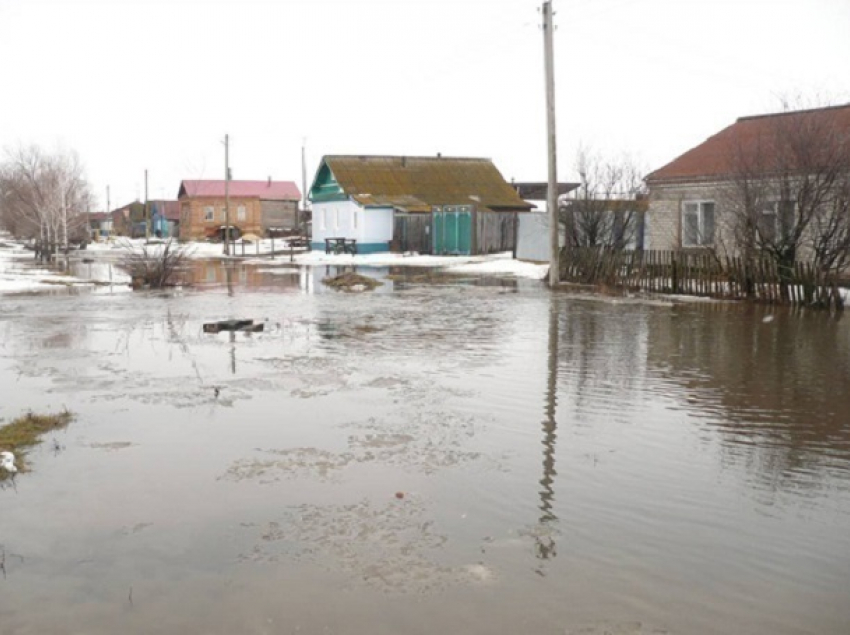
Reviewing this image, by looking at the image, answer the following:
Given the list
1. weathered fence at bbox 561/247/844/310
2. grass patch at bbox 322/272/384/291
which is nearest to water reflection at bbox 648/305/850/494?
weathered fence at bbox 561/247/844/310

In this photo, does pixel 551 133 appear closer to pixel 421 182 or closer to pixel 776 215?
pixel 776 215

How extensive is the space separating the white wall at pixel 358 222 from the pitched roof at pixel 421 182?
27.7 inches

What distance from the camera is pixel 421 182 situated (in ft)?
178

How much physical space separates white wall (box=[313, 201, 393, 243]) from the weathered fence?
76.3 feet

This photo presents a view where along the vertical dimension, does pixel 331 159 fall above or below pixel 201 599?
above

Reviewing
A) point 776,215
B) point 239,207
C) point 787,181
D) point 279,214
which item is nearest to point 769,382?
point 787,181

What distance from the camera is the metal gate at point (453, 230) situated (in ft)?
152

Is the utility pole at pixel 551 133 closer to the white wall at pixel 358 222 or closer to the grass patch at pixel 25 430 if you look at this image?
the grass patch at pixel 25 430

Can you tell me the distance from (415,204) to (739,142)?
29270mm

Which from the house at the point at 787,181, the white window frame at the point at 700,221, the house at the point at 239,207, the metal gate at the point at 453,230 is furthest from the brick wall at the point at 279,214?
the house at the point at 787,181

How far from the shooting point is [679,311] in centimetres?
1914

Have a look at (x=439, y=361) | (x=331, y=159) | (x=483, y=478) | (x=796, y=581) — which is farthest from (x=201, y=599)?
(x=331, y=159)

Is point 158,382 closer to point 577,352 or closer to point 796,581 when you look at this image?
point 577,352

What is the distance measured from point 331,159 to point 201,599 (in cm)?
5080
